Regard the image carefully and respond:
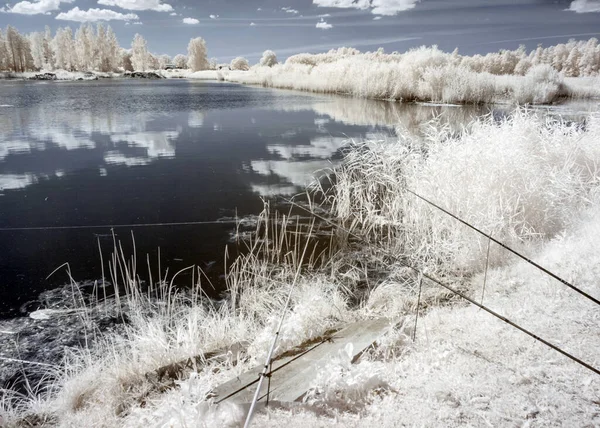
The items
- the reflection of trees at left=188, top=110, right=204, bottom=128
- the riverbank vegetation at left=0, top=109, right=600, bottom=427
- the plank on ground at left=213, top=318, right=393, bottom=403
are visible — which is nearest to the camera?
the riverbank vegetation at left=0, top=109, right=600, bottom=427

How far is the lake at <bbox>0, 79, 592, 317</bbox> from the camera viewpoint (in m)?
3.91

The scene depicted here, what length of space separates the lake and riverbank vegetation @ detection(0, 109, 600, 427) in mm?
811

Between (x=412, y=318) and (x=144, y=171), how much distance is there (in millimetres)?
5527

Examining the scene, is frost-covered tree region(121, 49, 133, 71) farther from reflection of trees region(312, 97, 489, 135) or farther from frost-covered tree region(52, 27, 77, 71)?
reflection of trees region(312, 97, 489, 135)

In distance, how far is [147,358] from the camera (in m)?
2.21

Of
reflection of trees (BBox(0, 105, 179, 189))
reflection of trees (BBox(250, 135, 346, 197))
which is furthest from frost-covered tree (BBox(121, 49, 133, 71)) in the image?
reflection of trees (BBox(250, 135, 346, 197))

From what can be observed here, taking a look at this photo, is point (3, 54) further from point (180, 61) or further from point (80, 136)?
point (80, 136)

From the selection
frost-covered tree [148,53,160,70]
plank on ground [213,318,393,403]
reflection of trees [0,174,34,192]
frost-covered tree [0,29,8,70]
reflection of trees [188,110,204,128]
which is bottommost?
plank on ground [213,318,393,403]

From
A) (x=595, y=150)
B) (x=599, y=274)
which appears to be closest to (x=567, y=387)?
(x=599, y=274)

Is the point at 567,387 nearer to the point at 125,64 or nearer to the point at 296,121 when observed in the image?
the point at 296,121

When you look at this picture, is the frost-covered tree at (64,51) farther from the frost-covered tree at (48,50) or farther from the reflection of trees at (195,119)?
the reflection of trees at (195,119)

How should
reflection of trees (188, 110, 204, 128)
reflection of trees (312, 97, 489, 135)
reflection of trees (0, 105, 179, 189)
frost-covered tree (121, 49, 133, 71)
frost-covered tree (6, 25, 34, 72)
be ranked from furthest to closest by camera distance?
frost-covered tree (121, 49, 133, 71), frost-covered tree (6, 25, 34, 72), reflection of trees (188, 110, 204, 128), reflection of trees (312, 97, 489, 135), reflection of trees (0, 105, 179, 189)

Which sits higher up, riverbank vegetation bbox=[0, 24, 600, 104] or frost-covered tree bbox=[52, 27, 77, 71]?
frost-covered tree bbox=[52, 27, 77, 71]

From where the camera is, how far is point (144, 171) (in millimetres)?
6574
